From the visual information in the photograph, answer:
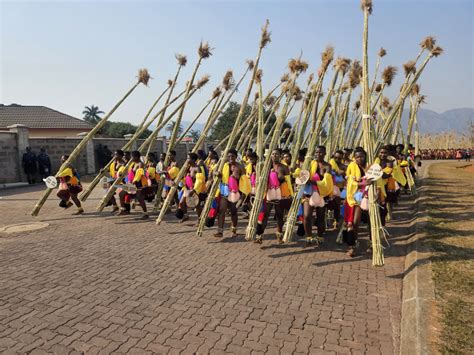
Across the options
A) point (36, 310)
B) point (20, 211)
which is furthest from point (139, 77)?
point (36, 310)

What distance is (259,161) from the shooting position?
706 centimetres

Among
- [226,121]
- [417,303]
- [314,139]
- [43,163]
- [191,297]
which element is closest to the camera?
[417,303]

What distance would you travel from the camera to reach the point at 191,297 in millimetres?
4230

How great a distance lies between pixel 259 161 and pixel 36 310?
14.7 feet

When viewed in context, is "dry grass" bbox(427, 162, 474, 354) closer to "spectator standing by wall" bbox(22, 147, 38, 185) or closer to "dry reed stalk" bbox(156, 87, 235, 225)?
"dry reed stalk" bbox(156, 87, 235, 225)

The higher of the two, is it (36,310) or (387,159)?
(387,159)

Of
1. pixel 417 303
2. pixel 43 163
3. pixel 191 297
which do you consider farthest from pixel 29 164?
pixel 417 303

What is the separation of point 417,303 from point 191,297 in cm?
248

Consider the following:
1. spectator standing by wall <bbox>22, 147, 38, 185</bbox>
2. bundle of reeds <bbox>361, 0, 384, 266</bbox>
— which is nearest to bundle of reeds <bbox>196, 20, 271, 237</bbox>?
bundle of reeds <bbox>361, 0, 384, 266</bbox>

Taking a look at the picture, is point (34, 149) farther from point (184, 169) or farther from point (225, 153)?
point (225, 153)

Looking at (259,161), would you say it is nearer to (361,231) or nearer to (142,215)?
(361,231)

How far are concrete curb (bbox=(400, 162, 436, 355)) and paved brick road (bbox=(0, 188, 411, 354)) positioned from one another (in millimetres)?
131

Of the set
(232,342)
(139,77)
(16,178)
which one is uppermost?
(139,77)

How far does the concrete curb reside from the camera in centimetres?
312
